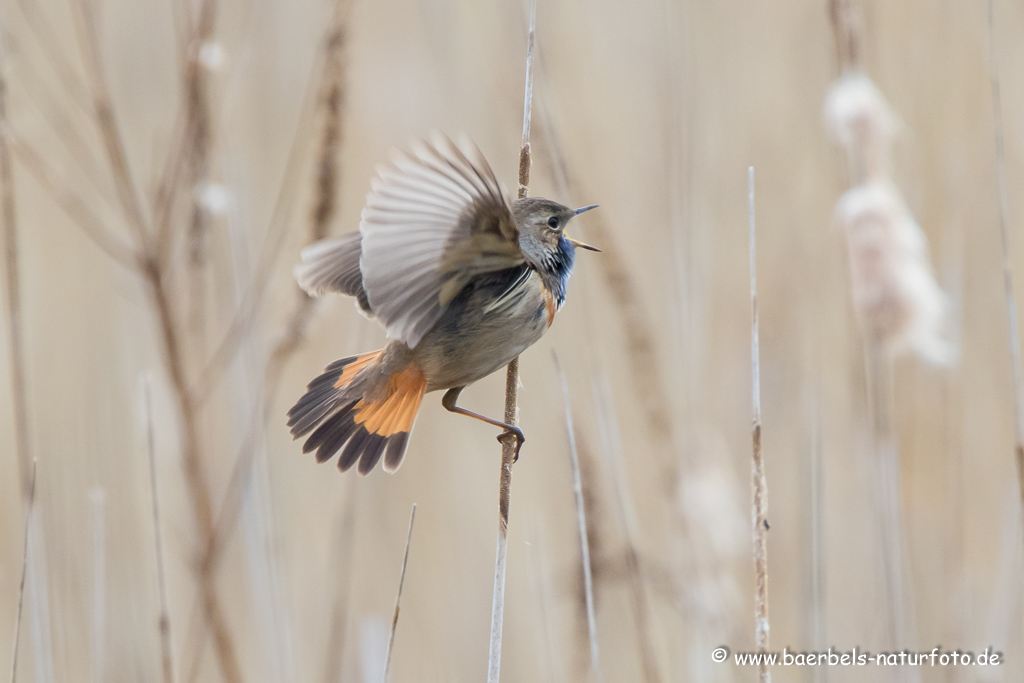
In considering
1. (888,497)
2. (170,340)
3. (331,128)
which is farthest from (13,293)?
(888,497)

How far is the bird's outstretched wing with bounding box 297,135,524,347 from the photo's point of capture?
1.49 metres

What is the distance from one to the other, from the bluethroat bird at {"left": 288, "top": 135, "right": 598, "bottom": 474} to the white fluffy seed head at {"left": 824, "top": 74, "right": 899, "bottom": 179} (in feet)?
2.41

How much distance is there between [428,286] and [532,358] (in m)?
1.84

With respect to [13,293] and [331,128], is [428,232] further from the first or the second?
[13,293]

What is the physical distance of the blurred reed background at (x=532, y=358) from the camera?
221 centimetres

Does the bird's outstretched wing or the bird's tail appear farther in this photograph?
the bird's tail

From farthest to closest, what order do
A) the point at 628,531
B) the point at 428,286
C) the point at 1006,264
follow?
the point at 628,531 → the point at 428,286 → the point at 1006,264

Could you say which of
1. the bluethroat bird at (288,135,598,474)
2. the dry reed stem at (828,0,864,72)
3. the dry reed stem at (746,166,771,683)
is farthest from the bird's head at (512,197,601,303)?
the dry reed stem at (828,0,864,72)

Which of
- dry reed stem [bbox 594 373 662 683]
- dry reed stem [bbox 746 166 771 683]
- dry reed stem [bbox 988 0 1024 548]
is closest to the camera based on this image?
dry reed stem [bbox 746 166 771 683]

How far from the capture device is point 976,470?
3197mm

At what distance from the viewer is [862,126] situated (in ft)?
7.12

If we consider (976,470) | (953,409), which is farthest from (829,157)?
(976,470)

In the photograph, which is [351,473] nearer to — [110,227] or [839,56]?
[839,56]

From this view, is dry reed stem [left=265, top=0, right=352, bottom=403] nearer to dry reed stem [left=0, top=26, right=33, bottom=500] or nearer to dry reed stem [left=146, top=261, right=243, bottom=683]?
dry reed stem [left=146, top=261, right=243, bottom=683]
